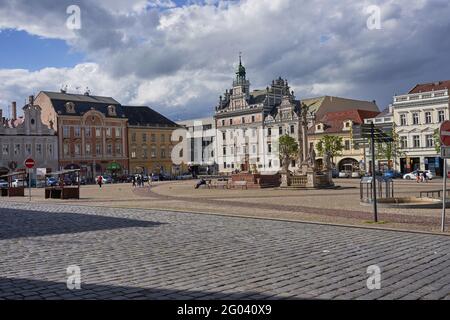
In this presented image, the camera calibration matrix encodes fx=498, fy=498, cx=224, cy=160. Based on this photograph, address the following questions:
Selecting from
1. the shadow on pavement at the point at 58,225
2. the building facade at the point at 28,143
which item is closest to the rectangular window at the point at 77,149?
the building facade at the point at 28,143

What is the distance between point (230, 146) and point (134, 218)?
77.4 meters

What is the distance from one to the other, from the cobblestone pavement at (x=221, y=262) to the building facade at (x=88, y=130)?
67688mm

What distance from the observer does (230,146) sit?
308 feet

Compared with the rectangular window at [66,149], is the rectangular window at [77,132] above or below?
above

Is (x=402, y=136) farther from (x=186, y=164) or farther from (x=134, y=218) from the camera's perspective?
(x=134, y=218)

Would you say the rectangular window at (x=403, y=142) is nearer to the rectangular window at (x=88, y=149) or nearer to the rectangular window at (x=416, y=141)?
the rectangular window at (x=416, y=141)

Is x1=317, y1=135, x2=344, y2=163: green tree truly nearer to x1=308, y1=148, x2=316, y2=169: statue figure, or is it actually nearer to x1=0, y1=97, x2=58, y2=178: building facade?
x1=308, y1=148, x2=316, y2=169: statue figure

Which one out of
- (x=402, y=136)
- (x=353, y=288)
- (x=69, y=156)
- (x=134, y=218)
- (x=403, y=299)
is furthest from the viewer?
(x=69, y=156)

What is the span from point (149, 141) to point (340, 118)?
3453cm

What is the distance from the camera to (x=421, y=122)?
64125 mm

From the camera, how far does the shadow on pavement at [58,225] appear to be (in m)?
13.2

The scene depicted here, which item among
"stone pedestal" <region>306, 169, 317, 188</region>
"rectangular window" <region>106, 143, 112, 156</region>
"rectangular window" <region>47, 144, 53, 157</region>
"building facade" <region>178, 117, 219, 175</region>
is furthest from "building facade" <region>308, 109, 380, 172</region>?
"rectangular window" <region>47, 144, 53, 157</region>

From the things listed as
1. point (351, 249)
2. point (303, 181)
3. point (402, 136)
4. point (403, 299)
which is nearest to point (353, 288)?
point (403, 299)

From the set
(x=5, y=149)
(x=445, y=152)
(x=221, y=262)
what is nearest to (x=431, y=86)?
(x=445, y=152)
